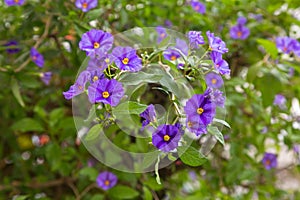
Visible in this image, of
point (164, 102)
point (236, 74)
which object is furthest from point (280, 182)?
point (164, 102)

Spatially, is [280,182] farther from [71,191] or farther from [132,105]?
[132,105]

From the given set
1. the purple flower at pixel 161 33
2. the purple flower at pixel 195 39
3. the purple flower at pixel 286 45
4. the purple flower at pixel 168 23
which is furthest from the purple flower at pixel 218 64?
the purple flower at pixel 168 23

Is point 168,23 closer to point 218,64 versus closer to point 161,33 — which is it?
point 161,33

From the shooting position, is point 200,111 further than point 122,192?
No

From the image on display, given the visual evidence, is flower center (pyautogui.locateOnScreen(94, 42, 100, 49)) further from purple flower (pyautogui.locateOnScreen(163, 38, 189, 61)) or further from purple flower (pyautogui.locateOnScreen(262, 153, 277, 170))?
purple flower (pyautogui.locateOnScreen(262, 153, 277, 170))

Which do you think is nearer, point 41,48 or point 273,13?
point 41,48

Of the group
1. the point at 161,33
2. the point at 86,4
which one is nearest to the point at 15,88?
the point at 86,4
